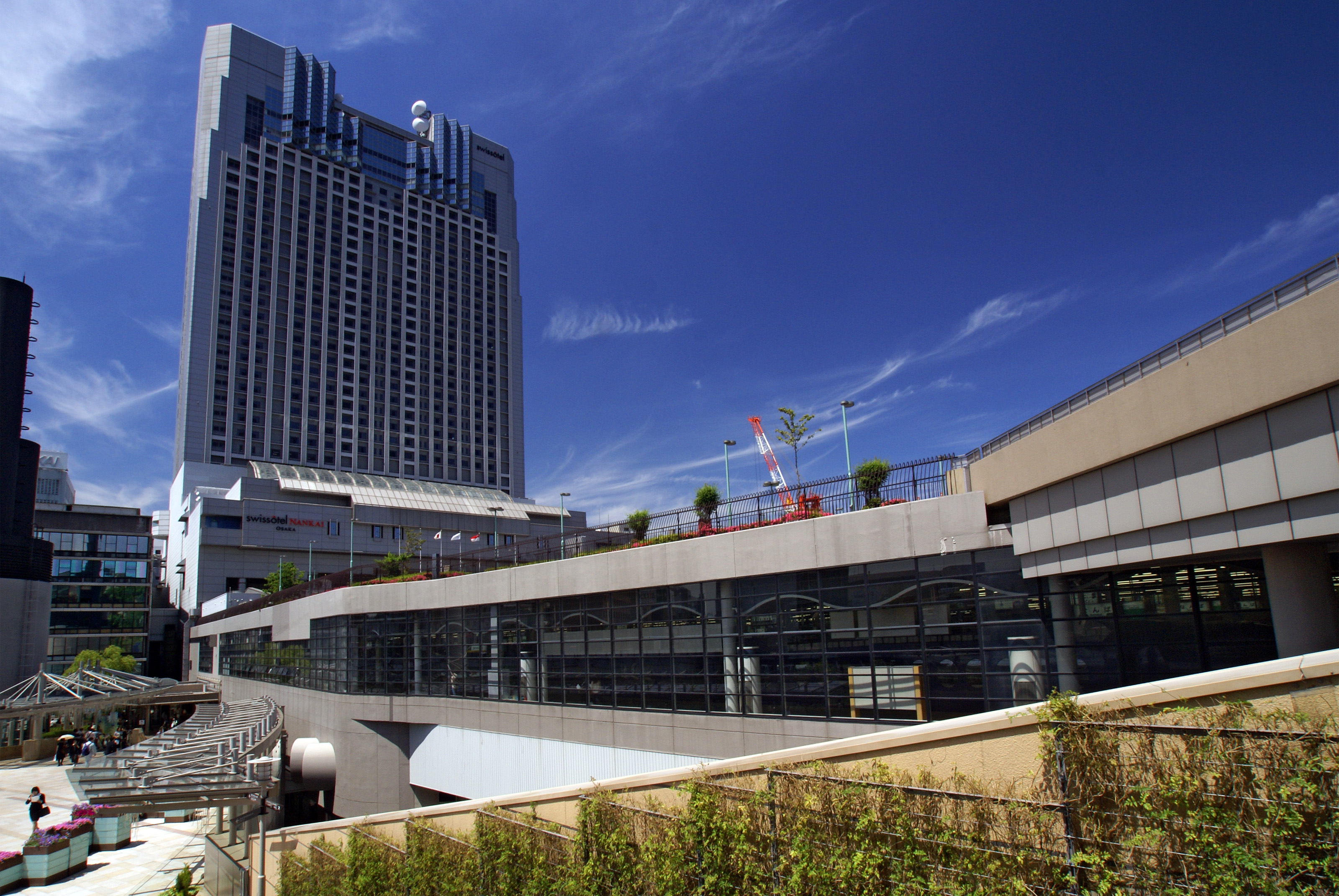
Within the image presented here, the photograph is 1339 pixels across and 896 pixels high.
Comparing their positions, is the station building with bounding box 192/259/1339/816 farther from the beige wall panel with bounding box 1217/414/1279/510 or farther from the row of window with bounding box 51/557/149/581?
the row of window with bounding box 51/557/149/581

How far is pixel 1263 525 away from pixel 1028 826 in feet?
18.6

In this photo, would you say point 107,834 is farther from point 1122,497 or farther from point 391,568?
point 1122,497


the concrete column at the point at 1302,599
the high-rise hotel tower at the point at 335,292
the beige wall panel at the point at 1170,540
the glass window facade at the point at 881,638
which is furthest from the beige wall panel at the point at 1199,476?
the high-rise hotel tower at the point at 335,292

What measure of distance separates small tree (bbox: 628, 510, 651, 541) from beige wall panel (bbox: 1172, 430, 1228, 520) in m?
16.3

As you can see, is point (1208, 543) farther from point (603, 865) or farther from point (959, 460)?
point (603, 865)

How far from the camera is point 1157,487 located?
37.9 feet

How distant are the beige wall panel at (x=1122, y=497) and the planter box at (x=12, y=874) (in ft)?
107

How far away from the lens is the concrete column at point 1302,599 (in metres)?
10.9

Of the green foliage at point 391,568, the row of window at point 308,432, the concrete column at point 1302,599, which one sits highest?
the row of window at point 308,432

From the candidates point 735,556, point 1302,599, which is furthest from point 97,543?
point 1302,599

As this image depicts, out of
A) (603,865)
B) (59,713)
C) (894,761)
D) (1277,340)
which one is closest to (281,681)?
(59,713)

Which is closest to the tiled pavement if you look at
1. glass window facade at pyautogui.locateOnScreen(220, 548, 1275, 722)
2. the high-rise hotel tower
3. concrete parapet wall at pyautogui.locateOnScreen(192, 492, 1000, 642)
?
concrete parapet wall at pyautogui.locateOnScreen(192, 492, 1000, 642)

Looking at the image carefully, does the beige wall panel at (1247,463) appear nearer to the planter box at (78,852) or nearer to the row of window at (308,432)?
the planter box at (78,852)

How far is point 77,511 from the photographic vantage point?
315ft
